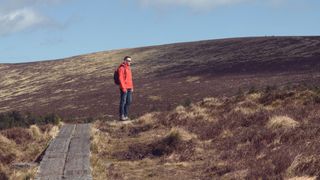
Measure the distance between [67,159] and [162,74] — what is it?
75992mm

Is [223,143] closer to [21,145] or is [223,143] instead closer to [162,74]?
[21,145]

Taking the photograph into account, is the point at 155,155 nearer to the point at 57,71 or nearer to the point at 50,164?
the point at 50,164

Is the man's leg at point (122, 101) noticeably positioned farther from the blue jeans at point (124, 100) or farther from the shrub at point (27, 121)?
the shrub at point (27, 121)

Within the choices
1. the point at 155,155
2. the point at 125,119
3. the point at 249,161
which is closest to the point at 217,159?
the point at 249,161

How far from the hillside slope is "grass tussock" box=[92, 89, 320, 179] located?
23.8 meters

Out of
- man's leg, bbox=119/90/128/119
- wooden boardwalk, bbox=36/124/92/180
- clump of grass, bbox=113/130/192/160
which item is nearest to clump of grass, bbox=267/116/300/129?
clump of grass, bbox=113/130/192/160

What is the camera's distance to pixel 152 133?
1524 centimetres

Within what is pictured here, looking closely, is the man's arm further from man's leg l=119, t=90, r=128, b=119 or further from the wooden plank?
the wooden plank

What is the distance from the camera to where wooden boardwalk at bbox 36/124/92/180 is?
800cm

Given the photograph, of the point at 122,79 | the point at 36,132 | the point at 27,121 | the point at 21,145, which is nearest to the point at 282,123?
the point at 21,145

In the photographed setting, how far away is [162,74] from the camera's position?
85.3m

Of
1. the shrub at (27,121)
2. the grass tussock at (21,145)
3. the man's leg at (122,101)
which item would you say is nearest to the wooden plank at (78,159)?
the grass tussock at (21,145)

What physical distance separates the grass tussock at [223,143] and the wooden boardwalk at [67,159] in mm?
325

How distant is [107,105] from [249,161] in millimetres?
49223
